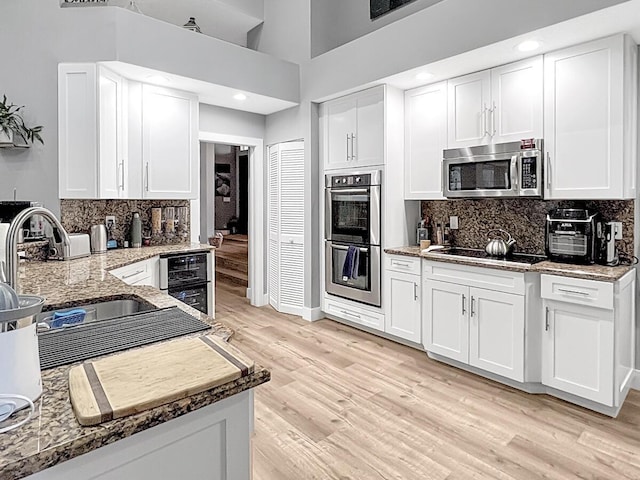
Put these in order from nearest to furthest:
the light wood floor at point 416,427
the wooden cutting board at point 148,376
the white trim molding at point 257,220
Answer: the wooden cutting board at point 148,376 < the light wood floor at point 416,427 < the white trim molding at point 257,220

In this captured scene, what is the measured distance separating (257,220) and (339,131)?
1.64 metres

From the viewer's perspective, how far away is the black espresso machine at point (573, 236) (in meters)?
2.82

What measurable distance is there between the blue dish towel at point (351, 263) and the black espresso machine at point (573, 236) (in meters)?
1.75

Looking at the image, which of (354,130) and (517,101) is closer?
(517,101)

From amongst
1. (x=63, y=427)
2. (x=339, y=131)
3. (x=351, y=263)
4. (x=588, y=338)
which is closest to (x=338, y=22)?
(x=339, y=131)

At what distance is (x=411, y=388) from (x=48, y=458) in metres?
2.63

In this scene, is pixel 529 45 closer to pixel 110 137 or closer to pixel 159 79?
pixel 159 79

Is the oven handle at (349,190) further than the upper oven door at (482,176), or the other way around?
the oven handle at (349,190)

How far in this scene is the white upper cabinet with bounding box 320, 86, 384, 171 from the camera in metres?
3.95

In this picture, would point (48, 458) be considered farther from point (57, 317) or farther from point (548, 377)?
point (548, 377)

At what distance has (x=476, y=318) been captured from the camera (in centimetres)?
314

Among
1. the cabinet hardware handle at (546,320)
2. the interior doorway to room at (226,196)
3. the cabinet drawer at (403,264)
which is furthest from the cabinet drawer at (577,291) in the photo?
the interior doorway to room at (226,196)

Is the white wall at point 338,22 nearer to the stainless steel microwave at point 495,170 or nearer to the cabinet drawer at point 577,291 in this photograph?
the stainless steel microwave at point 495,170

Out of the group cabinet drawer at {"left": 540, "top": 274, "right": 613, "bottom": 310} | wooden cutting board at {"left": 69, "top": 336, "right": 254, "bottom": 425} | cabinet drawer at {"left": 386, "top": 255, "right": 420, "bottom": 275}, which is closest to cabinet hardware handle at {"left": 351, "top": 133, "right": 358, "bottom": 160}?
cabinet drawer at {"left": 386, "top": 255, "right": 420, "bottom": 275}
